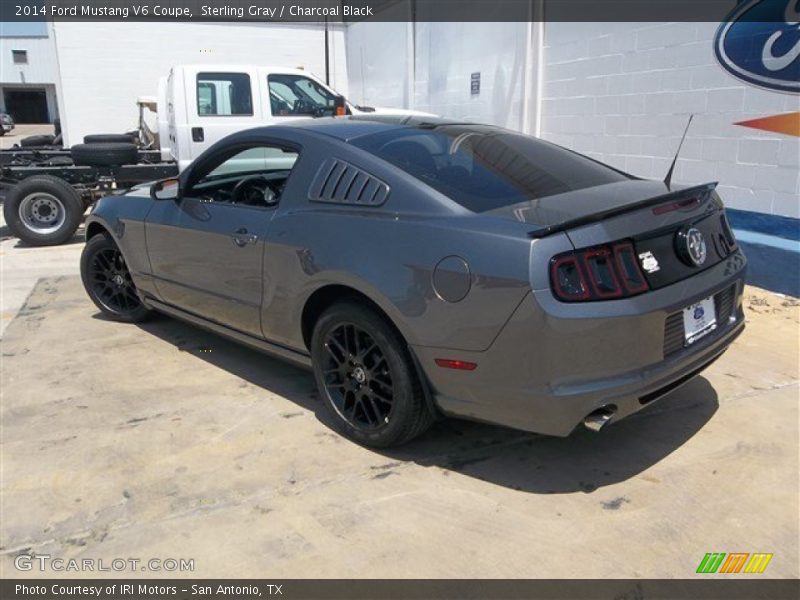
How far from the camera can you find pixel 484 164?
336 cm

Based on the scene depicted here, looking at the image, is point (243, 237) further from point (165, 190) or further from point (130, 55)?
point (130, 55)

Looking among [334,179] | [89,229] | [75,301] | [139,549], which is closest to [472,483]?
[139,549]

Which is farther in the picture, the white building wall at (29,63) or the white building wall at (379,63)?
the white building wall at (29,63)

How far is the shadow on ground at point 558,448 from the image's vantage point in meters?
3.10

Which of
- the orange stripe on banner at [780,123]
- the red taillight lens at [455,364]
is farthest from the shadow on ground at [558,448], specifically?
the orange stripe on banner at [780,123]

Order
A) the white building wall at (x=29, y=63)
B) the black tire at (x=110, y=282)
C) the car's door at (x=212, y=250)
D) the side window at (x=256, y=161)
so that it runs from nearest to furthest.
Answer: the car's door at (x=212, y=250) → the black tire at (x=110, y=282) → the side window at (x=256, y=161) → the white building wall at (x=29, y=63)

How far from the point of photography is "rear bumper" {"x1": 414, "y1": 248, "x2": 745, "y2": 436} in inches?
102

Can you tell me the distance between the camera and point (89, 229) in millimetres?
5324

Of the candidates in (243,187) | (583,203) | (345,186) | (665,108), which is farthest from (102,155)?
(583,203)

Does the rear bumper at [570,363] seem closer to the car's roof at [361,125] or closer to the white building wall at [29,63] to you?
the car's roof at [361,125]

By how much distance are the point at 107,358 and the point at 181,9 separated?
1294 cm

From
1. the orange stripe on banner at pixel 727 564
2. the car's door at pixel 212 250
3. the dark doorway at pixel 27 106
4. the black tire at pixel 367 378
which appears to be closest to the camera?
the orange stripe on banner at pixel 727 564

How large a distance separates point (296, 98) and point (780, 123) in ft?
19.5

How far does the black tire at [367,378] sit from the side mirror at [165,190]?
1732 millimetres
